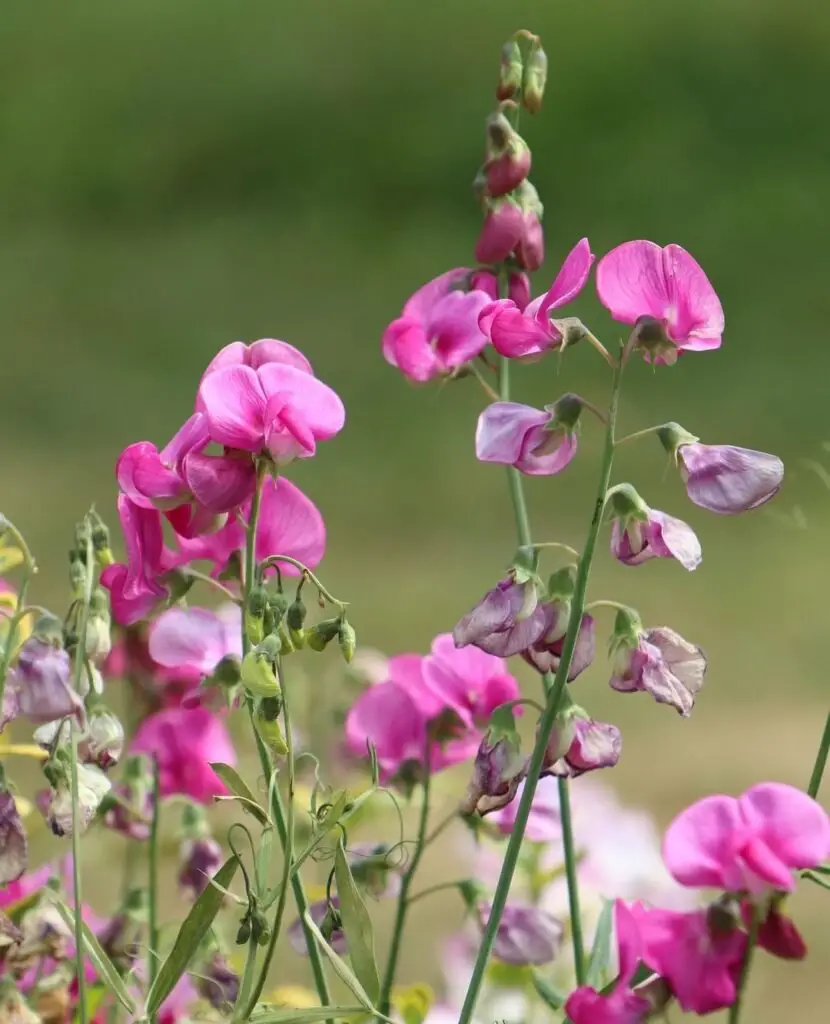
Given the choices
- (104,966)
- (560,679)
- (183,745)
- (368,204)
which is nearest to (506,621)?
(560,679)

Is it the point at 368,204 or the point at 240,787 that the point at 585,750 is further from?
the point at 368,204

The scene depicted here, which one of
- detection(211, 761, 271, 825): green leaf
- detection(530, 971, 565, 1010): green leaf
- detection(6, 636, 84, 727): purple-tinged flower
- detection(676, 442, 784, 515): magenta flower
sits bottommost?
detection(530, 971, 565, 1010): green leaf

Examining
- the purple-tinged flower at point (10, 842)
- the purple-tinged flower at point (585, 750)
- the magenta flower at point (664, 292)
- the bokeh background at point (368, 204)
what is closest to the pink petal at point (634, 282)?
the magenta flower at point (664, 292)

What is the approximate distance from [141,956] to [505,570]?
251 mm

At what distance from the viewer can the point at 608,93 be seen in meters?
4.14

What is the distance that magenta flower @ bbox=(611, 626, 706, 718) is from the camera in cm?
39

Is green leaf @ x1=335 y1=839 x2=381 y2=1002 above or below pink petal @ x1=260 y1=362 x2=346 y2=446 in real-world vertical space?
below

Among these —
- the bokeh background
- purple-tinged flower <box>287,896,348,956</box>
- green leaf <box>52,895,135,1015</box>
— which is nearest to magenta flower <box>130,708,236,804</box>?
purple-tinged flower <box>287,896,348,956</box>

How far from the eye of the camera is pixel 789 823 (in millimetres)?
350

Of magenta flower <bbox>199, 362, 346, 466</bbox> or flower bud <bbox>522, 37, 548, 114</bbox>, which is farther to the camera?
flower bud <bbox>522, 37, 548, 114</bbox>

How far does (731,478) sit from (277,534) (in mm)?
142

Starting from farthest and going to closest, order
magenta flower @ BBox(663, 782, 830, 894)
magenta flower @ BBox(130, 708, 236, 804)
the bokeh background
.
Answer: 1. the bokeh background
2. magenta flower @ BBox(130, 708, 236, 804)
3. magenta flower @ BBox(663, 782, 830, 894)

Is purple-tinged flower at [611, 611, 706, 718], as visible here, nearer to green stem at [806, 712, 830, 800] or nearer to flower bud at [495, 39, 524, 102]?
green stem at [806, 712, 830, 800]

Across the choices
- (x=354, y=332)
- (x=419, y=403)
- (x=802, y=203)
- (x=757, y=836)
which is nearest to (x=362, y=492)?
(x=419, y=403)
